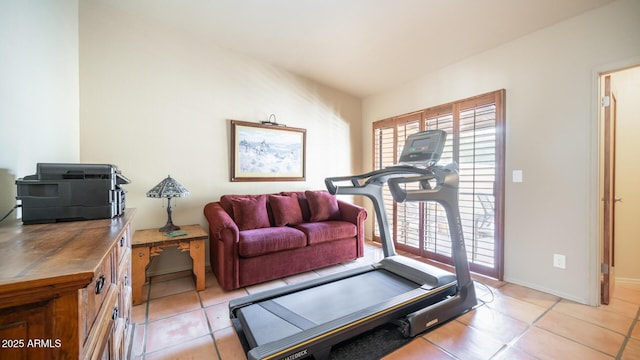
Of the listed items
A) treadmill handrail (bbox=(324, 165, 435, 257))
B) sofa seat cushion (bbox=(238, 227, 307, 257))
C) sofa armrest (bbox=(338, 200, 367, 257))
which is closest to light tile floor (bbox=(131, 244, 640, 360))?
sofa seat cushion (bbox=(238, 227, 307, 257))

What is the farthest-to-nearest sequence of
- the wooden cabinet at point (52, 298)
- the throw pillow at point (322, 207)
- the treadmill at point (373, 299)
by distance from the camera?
1. the throw pillow at point (322, 207)
2. the treadmill at point (373, 299)
3. the wooden cabinet at point (52, 298)

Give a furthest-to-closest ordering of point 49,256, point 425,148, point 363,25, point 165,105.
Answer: point 165,105 → point 363,25 → point 425,148 → point 49,256

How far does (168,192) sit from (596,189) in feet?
12.9

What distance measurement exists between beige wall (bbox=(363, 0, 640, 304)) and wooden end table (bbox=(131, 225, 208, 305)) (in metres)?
3.23

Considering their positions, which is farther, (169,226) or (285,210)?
(285,210)

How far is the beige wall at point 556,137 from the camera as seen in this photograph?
220 cm

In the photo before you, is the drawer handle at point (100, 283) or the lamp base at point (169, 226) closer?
the drawer handle at point (100, 283)

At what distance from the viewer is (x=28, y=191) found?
128 centimetres

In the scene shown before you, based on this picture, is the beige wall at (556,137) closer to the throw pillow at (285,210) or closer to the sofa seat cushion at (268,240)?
the sofa seat cushion at (268,240)

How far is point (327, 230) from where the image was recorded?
122 inches

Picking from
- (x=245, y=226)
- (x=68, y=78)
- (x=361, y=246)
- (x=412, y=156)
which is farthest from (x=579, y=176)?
(x=68, y=78)

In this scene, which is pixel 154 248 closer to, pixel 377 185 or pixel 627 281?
pixel 377 185

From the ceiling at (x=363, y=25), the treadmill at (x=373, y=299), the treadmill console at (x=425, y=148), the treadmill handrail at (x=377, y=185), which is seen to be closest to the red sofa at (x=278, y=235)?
the treadmill at (x=373, y=299)

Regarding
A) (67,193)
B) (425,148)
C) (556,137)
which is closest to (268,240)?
(67,193)
